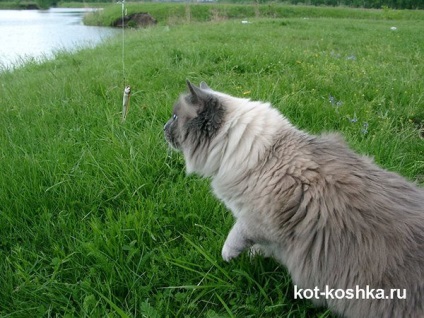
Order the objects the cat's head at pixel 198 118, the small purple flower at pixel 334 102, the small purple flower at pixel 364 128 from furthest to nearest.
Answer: the small purple flower at pixel 334 102 < the small purple flower at pixel 364 128 < the cat's head at pixel 198 118

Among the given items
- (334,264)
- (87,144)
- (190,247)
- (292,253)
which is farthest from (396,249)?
(87,144)

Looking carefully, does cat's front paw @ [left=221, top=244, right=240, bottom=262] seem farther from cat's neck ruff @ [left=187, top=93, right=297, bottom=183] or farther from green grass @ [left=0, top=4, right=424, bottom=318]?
cat's neck ruff @ [left=187, top=93, right=297, bottom=183]

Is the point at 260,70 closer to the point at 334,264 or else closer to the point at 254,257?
the point at 254,257

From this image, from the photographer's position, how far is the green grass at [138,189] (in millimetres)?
1699

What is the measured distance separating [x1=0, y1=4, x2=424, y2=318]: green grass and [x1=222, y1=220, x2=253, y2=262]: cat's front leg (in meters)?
0.08

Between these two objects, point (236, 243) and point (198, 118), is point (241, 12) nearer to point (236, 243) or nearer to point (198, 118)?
point (198, 118)

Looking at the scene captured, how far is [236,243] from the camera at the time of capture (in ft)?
5.63

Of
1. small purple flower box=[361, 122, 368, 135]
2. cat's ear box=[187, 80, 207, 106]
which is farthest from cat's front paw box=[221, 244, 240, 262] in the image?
small purple flower box=[361, 122, 368, 135]

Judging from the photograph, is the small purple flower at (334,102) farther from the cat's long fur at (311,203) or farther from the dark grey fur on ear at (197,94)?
the dark grey fur on ear at (197,94)

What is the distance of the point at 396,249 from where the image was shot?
135 cm

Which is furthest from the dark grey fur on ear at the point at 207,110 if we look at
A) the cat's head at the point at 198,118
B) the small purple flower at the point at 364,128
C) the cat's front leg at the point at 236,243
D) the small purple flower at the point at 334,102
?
the small purple flower at the point at 334,102

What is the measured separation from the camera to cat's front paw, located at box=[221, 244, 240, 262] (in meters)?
1.75

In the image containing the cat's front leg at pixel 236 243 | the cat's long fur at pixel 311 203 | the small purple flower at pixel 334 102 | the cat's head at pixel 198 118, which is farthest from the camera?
the small purple flower at pixel 334 102

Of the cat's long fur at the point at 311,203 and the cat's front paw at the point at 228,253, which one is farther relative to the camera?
the cat's front paw at the point at 228,253
